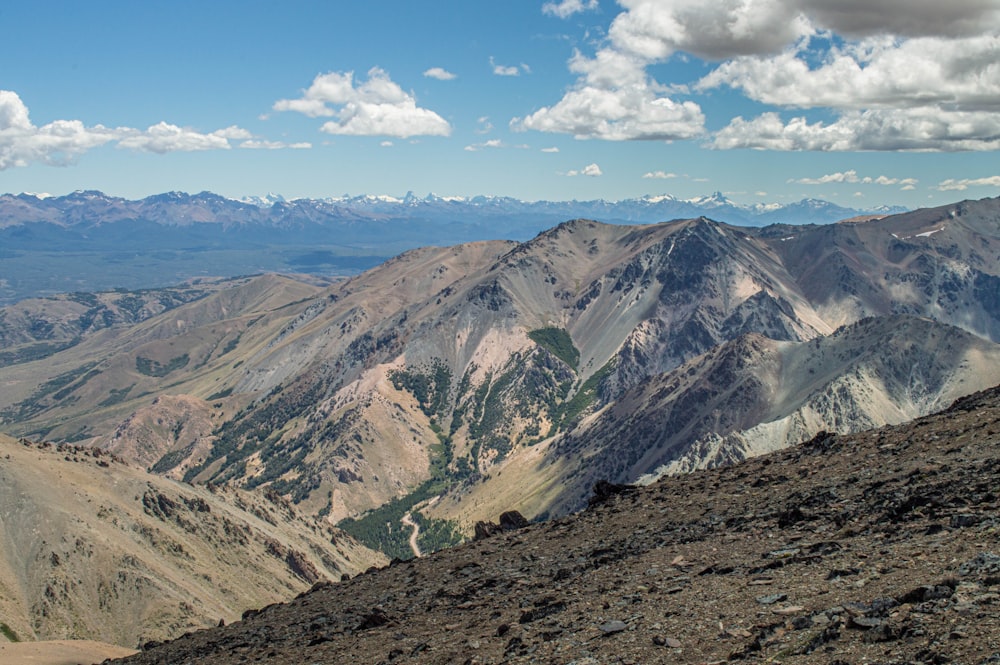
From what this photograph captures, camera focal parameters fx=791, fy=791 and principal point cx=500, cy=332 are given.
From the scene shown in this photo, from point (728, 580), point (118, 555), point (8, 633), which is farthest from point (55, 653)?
point (728, 580)

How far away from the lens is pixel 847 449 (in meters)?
64.2

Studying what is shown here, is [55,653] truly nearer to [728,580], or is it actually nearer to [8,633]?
[8,633]

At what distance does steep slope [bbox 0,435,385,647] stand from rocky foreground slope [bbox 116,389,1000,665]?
76462 mm

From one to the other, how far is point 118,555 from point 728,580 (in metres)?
132

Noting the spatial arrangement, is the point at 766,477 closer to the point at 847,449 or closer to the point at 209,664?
the point at 847,449

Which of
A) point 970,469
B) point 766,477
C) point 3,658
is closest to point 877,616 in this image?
point 970,469

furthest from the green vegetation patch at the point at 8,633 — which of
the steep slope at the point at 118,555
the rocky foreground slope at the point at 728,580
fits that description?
the rocky foreground slope at the point at 728,580

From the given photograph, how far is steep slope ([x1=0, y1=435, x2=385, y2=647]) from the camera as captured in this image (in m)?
130

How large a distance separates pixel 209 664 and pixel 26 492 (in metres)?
117

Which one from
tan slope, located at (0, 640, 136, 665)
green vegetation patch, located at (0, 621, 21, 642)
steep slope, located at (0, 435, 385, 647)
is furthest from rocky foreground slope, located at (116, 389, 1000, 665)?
steep slope, located at (0, 435, 385, 647)

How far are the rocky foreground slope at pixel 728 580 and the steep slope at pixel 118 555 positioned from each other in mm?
76462

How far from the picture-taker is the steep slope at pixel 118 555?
426ft

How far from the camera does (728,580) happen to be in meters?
39.0

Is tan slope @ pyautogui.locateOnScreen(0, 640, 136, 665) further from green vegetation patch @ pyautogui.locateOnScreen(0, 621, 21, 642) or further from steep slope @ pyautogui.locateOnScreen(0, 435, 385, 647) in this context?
steep slope @ pyautogui.locateOnScreen(0, 435, 385, 647)
